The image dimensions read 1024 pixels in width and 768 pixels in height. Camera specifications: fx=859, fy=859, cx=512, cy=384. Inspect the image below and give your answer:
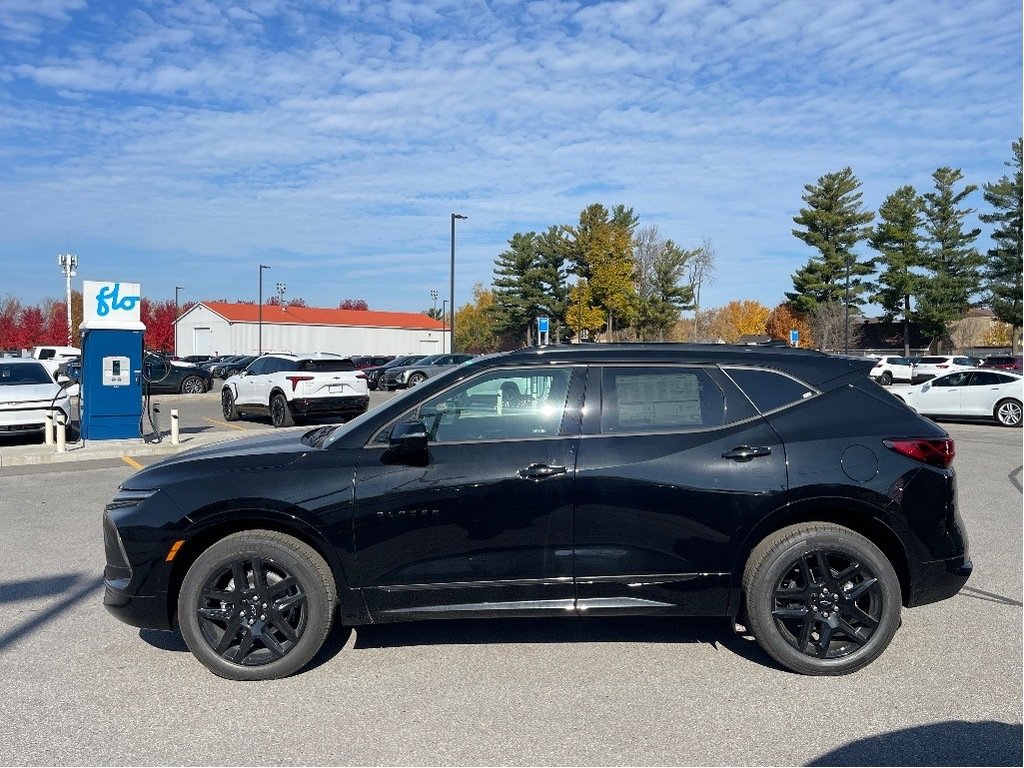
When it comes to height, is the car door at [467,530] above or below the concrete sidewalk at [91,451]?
above

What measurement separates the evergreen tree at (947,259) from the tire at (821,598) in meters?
62.7

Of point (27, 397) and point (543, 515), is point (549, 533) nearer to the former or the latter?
point (543, 515)

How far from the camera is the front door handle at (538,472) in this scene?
4.31 m

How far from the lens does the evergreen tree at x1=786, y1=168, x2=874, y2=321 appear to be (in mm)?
63000

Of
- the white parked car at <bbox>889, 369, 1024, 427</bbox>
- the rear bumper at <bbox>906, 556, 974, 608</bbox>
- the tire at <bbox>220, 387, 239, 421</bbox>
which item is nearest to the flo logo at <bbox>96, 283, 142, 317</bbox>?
the tire at <bbox>220, 387, 239, 421</bbox>

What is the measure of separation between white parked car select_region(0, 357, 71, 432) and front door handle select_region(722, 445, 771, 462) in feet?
41.4

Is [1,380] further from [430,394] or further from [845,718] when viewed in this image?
[845,718]

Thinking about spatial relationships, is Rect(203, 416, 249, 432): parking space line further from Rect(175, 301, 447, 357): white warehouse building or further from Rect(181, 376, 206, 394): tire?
Rect(175, 301, 447, 357): white warehouse building

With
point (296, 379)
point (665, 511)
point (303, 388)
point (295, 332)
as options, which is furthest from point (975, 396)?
point (295, 332)

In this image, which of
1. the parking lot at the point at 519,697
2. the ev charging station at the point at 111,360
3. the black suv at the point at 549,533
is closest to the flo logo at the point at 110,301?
the ev charging station at the point at 111,360

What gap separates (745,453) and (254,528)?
256 centimetres

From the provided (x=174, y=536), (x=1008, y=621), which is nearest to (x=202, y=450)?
(x=174, y=536)

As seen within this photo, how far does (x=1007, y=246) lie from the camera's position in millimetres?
57438

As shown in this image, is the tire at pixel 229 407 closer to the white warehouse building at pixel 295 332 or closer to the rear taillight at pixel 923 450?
the rear taillight at pixel 923 450
